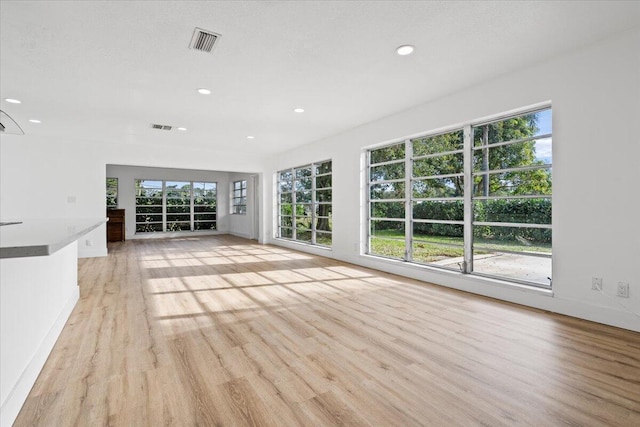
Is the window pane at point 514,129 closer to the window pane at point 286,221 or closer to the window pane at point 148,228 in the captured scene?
the window pane at point 286,221

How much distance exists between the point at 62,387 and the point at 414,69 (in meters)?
3.99

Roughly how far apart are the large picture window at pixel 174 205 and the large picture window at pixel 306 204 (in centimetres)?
463

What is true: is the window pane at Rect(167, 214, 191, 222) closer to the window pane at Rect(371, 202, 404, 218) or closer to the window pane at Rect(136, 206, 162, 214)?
the window pane at Rect(136, 206, 162, 214)

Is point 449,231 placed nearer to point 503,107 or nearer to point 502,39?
point 503,107

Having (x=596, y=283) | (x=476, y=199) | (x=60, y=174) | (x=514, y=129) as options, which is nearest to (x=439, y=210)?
(x=476, y=199)

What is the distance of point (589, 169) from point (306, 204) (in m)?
5.71

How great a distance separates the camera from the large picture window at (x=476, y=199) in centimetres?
357

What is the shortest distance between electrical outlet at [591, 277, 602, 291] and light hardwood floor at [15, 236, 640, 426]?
355 mm

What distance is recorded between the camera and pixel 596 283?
300 cm

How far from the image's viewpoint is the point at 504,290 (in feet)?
12.0

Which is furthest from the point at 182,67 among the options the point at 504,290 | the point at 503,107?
the point at 504,290

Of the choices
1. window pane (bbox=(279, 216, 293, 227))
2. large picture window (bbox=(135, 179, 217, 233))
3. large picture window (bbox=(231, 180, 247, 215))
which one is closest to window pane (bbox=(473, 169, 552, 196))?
window pane (bbox=(279, 216, 293, 227))

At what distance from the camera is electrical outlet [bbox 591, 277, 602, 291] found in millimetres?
2971

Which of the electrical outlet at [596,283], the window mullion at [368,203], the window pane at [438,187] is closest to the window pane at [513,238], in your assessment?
the electrical outlet at [596,283]
